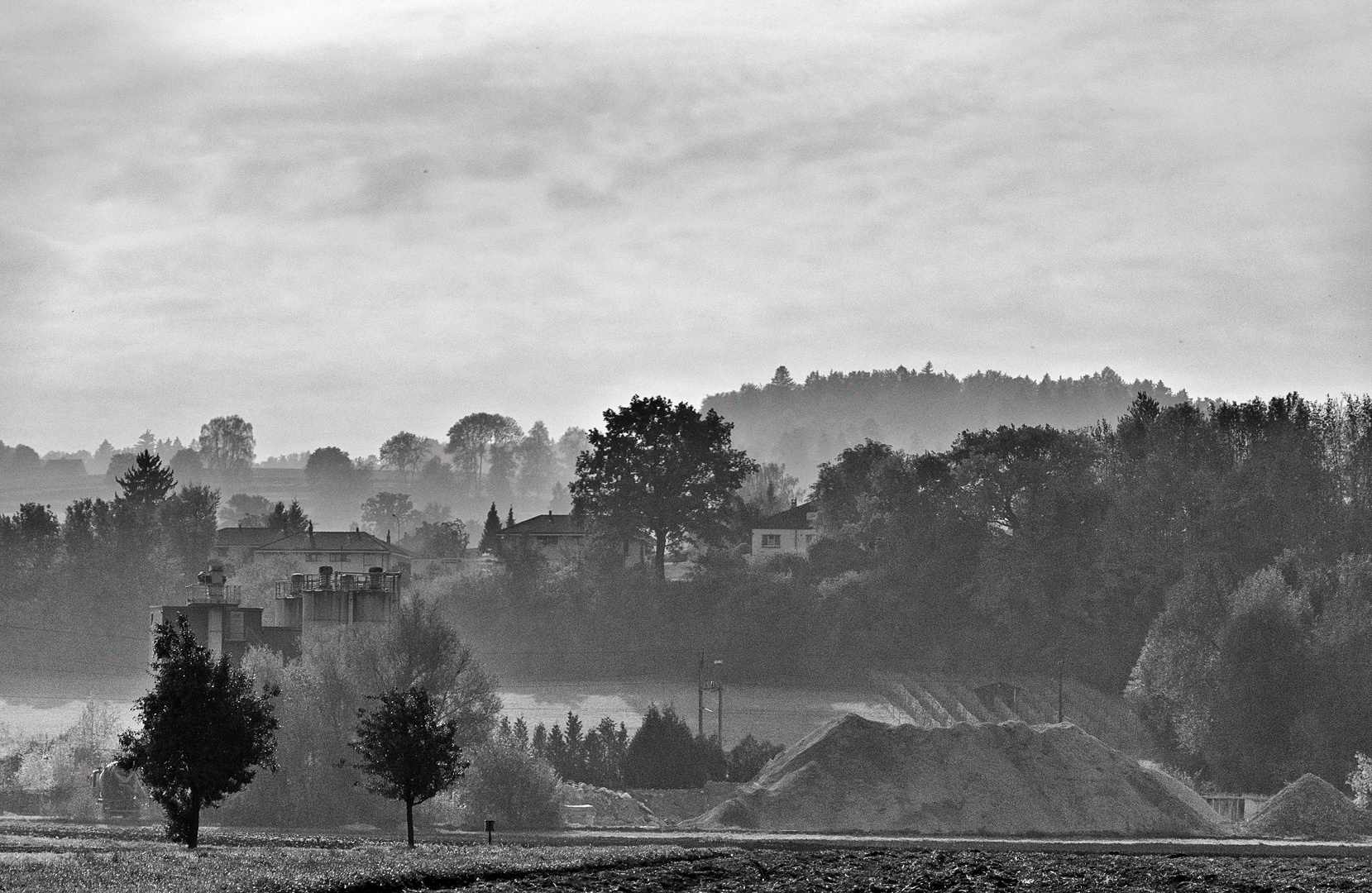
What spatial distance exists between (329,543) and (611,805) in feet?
181

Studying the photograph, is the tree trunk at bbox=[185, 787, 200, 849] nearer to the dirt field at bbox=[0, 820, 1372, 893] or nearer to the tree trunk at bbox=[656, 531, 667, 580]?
the dirt field at bbox=[0, 820, 1372, 893]

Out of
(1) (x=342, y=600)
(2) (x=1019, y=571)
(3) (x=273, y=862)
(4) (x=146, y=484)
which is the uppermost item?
(4) (x=146, y=484)

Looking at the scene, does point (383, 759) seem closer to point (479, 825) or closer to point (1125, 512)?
point (479, 825)

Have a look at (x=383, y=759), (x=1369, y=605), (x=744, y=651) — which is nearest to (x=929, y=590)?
(x=744, y=651)

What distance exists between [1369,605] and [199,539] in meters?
83.3

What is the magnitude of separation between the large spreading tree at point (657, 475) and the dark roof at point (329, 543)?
1510 centimetres

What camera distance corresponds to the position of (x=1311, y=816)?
60.6 meters

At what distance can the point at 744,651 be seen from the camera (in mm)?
103875

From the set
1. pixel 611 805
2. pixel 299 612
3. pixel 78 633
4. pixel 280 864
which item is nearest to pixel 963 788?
pixel 611 805

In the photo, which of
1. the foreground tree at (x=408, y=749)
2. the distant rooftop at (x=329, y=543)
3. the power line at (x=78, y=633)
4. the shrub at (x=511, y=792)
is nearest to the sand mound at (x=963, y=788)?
the shrub at (x=511, y=792)

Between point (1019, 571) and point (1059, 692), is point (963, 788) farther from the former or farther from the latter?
point (1019, 571)

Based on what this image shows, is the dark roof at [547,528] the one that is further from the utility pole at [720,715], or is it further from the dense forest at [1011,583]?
the utility pole at [720,715]

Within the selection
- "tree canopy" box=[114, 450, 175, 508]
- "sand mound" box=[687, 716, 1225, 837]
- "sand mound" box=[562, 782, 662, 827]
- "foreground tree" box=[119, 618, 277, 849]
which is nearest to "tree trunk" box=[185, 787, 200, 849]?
"foreground tree" box=[119, 618, 277, 849]

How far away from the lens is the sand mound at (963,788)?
6044cm
